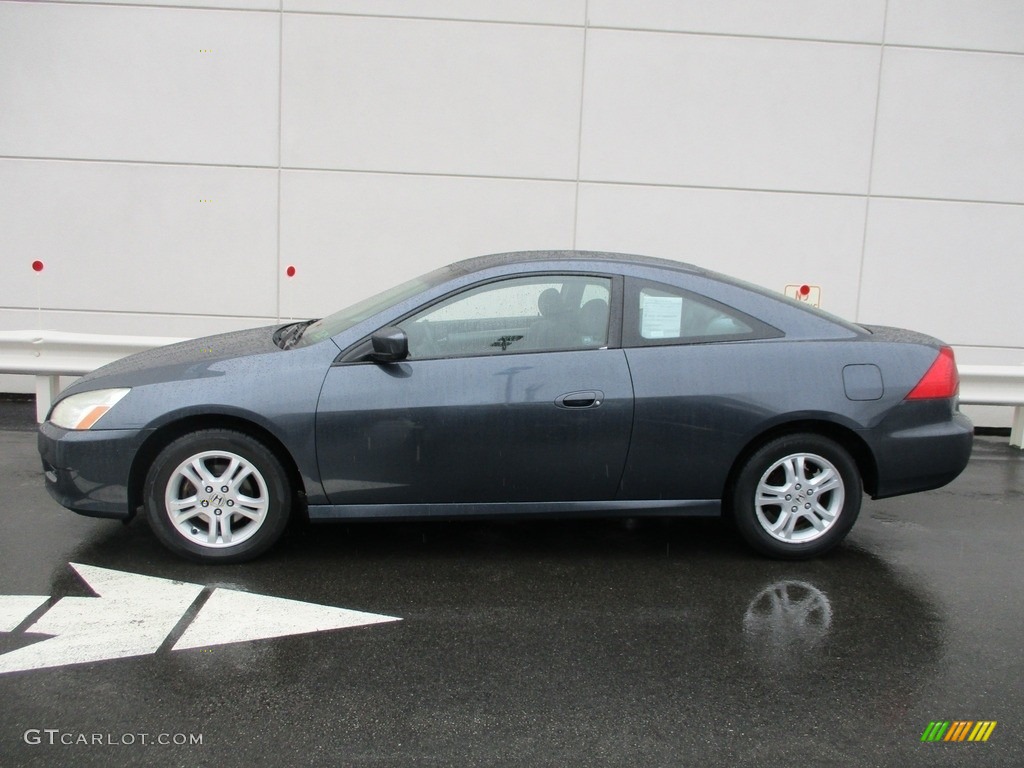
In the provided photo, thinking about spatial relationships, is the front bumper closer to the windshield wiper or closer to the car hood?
the car hood

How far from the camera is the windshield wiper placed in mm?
4785

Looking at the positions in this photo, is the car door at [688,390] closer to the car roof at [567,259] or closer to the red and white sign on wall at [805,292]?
the car roof at [567,259]

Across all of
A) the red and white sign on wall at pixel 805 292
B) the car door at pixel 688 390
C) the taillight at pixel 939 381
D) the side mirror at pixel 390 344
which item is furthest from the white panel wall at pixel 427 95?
the taillight at pixel 939 381

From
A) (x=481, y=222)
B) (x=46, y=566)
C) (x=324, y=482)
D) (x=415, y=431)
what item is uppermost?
(x=481, y=222)

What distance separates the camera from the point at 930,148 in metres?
8.70

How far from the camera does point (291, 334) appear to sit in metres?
5.09

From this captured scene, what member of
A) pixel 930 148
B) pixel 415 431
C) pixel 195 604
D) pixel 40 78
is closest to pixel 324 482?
pixel 415 431

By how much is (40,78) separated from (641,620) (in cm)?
764

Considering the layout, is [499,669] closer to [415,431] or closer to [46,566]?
[415,431]

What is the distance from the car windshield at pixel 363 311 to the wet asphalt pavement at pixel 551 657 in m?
1.07

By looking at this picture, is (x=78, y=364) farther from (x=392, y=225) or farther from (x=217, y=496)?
(x=217, y=496)

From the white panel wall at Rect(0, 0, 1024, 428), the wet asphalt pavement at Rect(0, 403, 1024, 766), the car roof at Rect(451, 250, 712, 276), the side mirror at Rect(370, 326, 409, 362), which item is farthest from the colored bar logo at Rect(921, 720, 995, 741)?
the white panel wall at Rect(0, 0, 1024, 428)

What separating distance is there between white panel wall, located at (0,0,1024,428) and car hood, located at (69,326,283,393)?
3780 millimetres

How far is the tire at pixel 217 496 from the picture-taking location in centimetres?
430
